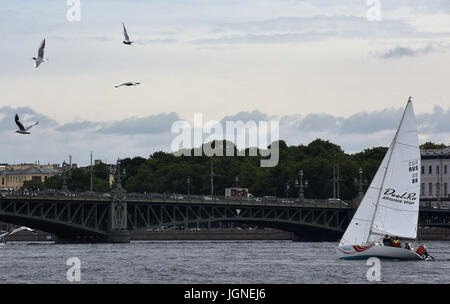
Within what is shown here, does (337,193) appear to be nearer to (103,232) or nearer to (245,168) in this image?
(245,168)

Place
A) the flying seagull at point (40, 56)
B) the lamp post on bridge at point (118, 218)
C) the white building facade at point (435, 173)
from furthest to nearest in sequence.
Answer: the white building facade at point (435, 173), the lamp post on bridge at point (118, 218), the flying seagull at point (40, 56)

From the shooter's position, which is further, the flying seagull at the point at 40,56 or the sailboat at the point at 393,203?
the sailboat at the point at 393,203

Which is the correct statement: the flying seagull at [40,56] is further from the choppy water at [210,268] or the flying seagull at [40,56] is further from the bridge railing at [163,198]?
the bridge railing at [163,198]

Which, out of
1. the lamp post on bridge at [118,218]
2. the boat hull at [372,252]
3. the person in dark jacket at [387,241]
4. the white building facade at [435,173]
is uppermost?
the white building facade at [435,173]

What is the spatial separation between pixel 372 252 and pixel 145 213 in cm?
5646

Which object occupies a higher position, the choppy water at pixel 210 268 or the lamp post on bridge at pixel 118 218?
the lamp post on bridge at pixel 118 218

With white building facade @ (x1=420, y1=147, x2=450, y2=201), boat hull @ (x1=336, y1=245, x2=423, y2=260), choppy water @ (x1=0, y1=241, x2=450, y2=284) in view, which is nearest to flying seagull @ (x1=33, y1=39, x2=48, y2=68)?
choppy water @ (x1=0, y1=241, x2=450, y2=284)

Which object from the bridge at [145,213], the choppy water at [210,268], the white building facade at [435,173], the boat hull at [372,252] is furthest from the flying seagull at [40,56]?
the white building facade at [435,173]

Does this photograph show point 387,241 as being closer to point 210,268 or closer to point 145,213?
point 210,268

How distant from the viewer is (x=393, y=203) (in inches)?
3174

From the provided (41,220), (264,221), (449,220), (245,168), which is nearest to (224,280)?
(41,220)

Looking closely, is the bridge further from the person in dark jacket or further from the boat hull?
the boat hull

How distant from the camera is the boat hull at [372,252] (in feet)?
266
